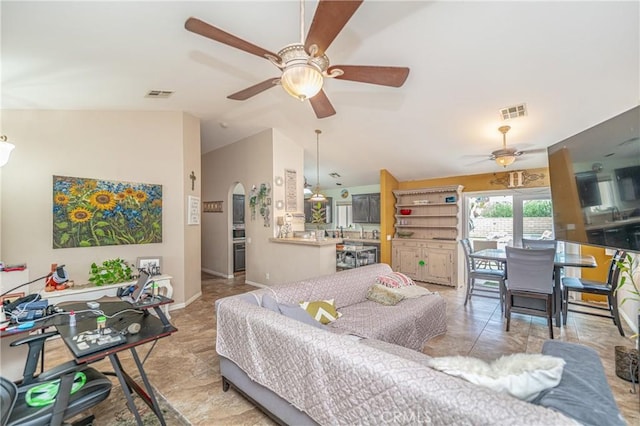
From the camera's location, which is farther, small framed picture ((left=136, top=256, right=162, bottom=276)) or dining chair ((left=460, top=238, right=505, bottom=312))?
dining chair ((left=460, top=238, right=505, bottom=312))

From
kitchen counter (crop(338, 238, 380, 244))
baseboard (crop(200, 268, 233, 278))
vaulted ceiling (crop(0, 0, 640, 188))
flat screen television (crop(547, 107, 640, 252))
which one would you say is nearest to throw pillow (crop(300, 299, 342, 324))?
flat screen television (crop(547, 107, 640, 252))

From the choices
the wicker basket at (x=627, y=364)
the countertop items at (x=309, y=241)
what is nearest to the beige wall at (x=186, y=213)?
the countertop items at (x=309, y=241)

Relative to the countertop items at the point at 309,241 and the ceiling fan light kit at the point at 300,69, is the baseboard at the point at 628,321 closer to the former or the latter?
the countertop items at the point at 309,241

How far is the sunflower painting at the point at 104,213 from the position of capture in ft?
11.7

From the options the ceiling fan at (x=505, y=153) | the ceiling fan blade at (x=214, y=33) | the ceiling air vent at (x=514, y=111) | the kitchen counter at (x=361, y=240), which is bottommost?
the kitchen counter at (x=361, y=240)

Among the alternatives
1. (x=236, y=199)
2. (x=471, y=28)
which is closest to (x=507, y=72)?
(x=471, y=28)

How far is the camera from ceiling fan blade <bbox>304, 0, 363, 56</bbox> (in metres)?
1.45

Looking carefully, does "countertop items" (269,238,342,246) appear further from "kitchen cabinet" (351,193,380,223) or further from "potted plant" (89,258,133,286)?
"kitchen cabinet" (351,193,380,223)

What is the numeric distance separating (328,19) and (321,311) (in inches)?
91.9

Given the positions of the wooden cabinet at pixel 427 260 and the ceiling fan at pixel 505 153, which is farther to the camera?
the wooden cabinet at pixel 427 260

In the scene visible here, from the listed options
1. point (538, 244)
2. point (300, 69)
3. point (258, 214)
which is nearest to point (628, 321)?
A: point (538, 244)

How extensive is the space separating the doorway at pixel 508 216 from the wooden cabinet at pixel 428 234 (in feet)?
1.19

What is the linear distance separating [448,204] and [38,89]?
6.60 m

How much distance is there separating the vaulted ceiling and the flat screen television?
104 cm
